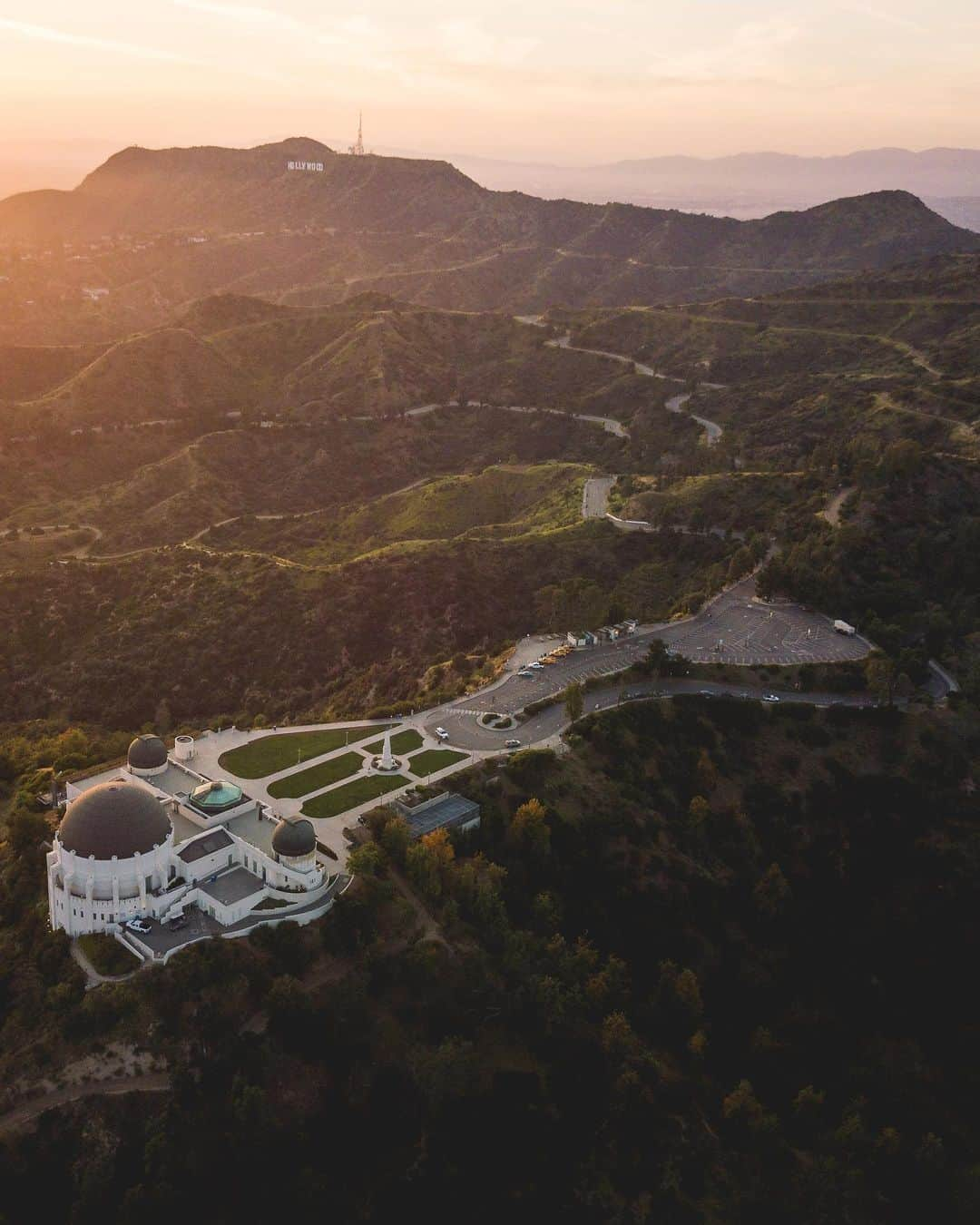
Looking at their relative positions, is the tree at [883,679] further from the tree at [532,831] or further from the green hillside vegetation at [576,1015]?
the tree at [532,831]

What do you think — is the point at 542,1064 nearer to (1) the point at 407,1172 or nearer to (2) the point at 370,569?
(1) the point at 407,1172

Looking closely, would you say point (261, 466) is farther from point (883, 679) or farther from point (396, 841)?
point (396, 841)

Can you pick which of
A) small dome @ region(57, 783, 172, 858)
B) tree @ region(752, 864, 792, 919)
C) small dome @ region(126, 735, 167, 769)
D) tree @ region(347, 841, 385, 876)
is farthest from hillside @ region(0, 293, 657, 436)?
tree @ region(752, 864, 792, 919)

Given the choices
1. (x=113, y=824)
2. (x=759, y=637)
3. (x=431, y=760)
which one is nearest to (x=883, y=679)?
(x=759, y=637)

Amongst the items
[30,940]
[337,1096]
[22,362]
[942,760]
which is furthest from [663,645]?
[22,362]

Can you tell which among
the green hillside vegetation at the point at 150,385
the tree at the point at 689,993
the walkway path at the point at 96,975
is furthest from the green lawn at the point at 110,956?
the green hillside vegetation at the point at 150,385
